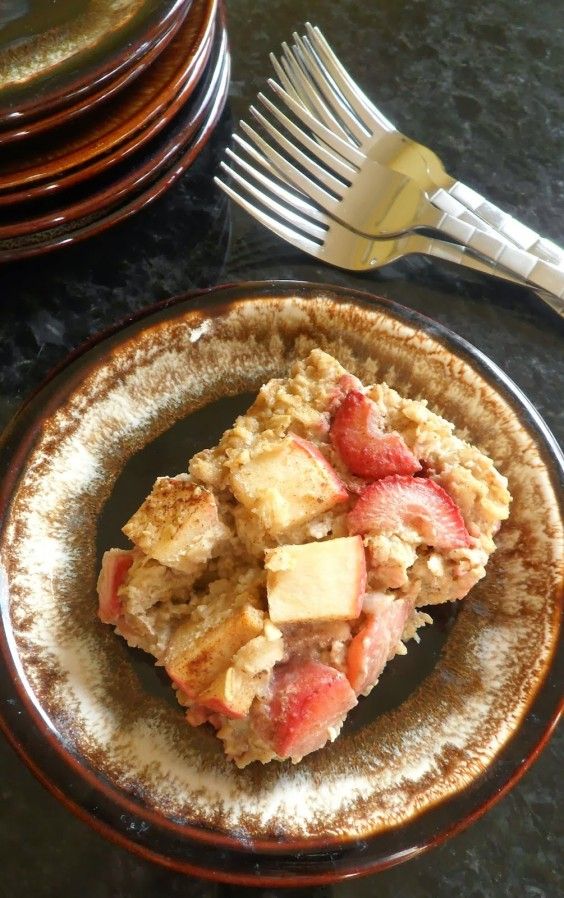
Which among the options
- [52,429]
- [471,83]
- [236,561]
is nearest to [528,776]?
[236,561]

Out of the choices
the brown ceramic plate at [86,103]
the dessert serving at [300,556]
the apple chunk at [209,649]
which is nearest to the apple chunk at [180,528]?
the dessert serving at [300,556]

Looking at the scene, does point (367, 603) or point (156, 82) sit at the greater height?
point (156, 82)

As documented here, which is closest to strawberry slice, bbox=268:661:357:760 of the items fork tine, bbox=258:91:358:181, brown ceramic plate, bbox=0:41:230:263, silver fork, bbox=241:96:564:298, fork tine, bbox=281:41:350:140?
brown ceramic plate, bbox=0:41:230:263

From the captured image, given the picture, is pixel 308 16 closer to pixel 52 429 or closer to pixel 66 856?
pixel 52 429

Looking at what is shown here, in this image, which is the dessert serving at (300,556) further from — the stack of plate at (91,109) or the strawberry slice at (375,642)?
the stack of plate at (91,109)

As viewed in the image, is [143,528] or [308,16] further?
[308,16]

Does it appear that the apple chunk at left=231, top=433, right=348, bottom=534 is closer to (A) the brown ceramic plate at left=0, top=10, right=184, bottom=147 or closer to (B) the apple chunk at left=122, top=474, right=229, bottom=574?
(B) the apple chunk at left=122, top=474, right=229, bottom=574
